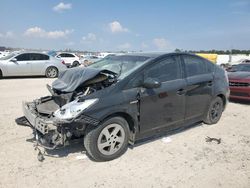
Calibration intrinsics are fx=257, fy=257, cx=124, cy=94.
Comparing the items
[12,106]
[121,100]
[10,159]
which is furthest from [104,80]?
[12,106]

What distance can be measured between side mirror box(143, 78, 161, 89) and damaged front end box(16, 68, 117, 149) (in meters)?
0.52

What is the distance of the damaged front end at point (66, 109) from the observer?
3.63 metres

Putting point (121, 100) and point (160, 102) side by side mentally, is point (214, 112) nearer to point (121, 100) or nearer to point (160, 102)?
point (160, 102)

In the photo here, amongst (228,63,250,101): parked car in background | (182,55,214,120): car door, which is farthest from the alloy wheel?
(228,63,250,101): parked car in background

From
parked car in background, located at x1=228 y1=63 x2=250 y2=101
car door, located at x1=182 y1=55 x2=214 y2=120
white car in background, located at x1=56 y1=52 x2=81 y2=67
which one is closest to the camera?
car door, located at x1=182 y1=55 x2=214 y2=120

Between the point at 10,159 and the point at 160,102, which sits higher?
the point at 160,102

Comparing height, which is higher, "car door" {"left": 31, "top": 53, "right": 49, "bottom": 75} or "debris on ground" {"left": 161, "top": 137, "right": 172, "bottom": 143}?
"car door" {"left": 31, "top": 53, "right": 49, "bottom": 75}

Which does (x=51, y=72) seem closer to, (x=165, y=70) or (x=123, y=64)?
(x=123, y=64)

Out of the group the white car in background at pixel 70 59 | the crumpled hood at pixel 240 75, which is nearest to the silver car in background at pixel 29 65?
the white car in background at pixel 70 59

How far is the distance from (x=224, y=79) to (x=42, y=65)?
11126mm

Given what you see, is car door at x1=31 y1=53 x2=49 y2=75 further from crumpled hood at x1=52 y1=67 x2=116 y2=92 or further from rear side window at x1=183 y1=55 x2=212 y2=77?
rear side window at x1=183 y1=55 x2=212 y2=77

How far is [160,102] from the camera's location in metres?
4.43

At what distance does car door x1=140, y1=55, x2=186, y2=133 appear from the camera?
168 inches

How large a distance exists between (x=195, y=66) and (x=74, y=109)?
289 cm
